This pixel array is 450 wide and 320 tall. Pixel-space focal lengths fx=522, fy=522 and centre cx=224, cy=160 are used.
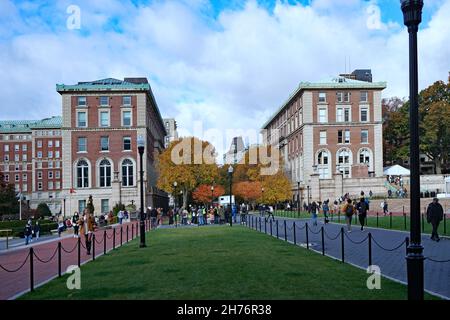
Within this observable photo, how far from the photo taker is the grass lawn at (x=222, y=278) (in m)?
10.6

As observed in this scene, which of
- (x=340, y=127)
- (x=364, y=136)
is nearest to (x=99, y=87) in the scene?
(x=340, y=127)

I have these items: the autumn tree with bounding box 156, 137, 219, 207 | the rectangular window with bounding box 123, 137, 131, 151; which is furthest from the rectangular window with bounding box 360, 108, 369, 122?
the rectangular window with bounding box 123, 137, 131, 151

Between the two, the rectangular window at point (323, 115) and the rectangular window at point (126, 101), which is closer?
the rectangular window at point (126, 101)

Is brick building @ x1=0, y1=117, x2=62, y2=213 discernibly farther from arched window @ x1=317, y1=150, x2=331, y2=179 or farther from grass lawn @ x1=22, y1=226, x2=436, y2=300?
grass lawn @ x1=22, y1=226, x2=436, y2=300

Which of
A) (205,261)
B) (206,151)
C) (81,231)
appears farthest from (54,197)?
(205,261)

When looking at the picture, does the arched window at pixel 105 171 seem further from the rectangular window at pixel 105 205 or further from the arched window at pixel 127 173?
the rectangular window at pixel 105 205

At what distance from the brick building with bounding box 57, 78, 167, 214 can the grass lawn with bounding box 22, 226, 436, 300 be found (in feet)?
181

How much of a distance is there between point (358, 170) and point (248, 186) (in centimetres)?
1772

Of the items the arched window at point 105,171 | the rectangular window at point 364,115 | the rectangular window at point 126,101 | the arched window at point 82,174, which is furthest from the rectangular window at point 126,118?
the rectangular window at point 364,115

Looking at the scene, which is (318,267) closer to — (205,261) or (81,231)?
(205,261)

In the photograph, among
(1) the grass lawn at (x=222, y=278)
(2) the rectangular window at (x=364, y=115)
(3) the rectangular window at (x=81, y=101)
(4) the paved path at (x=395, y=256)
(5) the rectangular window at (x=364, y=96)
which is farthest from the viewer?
(2) the rectangular window at (x=364, y=115)

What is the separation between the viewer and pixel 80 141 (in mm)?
73188

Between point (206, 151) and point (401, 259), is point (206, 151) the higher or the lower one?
the higher one

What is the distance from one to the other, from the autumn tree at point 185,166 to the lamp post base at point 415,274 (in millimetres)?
61444
